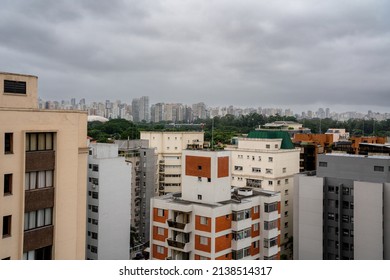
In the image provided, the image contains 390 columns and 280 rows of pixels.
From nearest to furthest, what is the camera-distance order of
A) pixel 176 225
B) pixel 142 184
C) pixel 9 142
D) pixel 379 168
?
pixel 9 142 < pixel 176 225 < pixel 379 168 < pixel 142 184

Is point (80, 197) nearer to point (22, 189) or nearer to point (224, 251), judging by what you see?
point (22, 189)

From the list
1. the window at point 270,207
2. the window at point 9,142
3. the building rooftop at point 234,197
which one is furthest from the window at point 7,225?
the window at point 270,207

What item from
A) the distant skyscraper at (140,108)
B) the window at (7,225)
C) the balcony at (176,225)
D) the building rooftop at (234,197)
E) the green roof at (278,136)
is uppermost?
the distant skyscraper at (140,108)

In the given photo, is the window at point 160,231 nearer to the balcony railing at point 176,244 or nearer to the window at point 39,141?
the balcony railing at point 176,244

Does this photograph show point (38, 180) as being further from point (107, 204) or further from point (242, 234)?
point (107, 204)

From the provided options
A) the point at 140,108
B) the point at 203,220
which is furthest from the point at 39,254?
the point at 140,108

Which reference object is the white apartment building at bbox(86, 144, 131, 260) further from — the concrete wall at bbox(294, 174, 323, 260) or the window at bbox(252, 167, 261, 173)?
the concrete wall at bbox(294, 174, 323, 260)

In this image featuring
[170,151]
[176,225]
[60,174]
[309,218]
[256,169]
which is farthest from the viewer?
[170,151]

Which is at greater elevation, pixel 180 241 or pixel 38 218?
pixel 38 218
